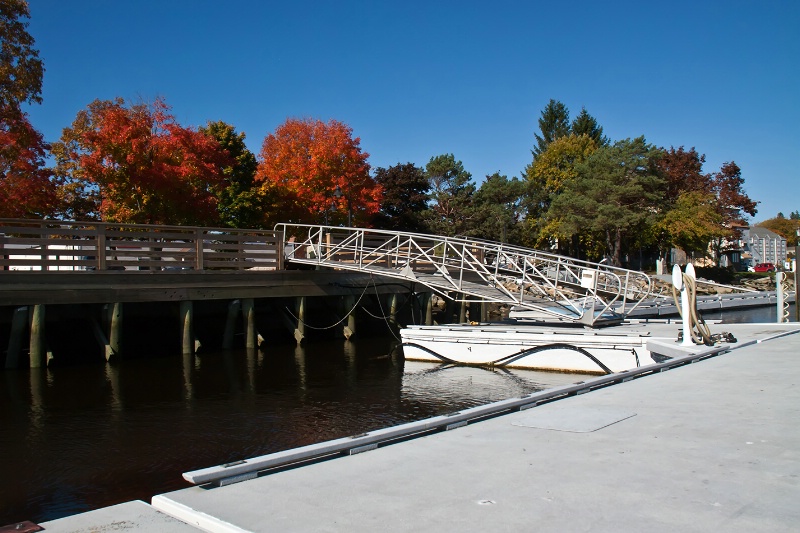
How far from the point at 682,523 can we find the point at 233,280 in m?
19.2

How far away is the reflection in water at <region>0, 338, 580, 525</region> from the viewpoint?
876 cm

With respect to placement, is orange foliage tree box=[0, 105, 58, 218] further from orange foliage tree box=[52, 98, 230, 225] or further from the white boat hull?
the white boat hull

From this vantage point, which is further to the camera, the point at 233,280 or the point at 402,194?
the point at 402,194

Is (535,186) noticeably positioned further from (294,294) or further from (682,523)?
(682,523)

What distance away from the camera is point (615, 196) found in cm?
5116

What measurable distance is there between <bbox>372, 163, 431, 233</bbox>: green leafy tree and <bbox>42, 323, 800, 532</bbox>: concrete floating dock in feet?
159

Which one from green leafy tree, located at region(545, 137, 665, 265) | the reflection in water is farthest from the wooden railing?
green leafy tree, located at region(545, 137, 665, 265)

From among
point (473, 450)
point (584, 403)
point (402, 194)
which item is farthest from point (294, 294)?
point (402, 194)

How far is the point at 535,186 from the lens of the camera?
215 feet

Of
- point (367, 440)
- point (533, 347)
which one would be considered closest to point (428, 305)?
point (533, 347)

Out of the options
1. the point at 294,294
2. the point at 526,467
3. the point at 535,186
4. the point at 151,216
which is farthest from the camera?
the point at 535,186

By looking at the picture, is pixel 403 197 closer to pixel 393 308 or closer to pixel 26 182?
pixel 393 308

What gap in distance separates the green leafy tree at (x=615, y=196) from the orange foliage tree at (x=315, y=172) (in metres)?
19.6

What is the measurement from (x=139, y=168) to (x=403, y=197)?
32628 millimetres
